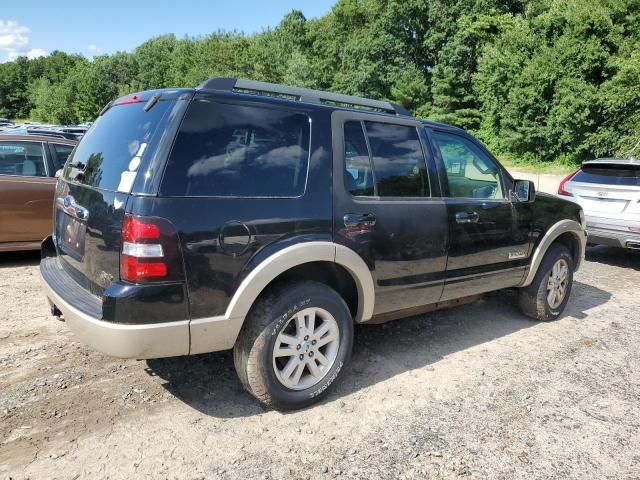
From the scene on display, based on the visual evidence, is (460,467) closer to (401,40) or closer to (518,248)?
(518,248)

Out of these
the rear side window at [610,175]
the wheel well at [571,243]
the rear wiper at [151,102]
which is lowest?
the wheel well at [571,243]

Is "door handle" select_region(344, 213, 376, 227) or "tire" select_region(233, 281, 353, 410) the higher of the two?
"door handle" select_region(344, 213, 376, 227)

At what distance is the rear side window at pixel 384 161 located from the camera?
11.3 feet

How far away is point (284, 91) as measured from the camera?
3.39 metres

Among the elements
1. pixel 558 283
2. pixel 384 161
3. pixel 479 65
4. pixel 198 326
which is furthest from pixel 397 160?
pixel 479 65

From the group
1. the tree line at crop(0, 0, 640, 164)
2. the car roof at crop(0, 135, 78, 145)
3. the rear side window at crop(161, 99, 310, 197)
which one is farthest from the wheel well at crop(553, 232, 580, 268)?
the tree line at crop(0, 0, 640, 164)

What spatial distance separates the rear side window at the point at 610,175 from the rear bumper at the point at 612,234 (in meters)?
0.60

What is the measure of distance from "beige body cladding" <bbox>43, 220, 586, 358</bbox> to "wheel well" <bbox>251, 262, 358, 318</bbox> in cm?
13

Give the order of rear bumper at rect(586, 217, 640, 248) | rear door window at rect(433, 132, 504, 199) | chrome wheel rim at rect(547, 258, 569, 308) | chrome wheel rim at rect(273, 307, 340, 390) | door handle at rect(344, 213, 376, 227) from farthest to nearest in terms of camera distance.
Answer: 1. rear bumper at rect(586, 217, 640, 248)
2. chrome wheel rim at rect(547, 258, 569, 308)
3. rear door window at rect(433, 132, 504, 199)
4. door handle at rect(344, 213, 376, 227)
5. chrome wheel rim at rect(273, 307, 340, 390)

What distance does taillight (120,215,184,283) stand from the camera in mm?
2553

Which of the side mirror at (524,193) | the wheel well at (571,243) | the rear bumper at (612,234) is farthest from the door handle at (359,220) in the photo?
the rear bumper at (612,234)

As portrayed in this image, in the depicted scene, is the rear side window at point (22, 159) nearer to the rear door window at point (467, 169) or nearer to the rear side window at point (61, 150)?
the rear side window at point (61, 150)

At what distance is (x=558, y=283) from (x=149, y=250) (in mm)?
4184

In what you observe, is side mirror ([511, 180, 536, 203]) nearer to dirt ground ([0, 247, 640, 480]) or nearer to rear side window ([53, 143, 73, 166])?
dirt ground ([0, 247, 640, 480])
